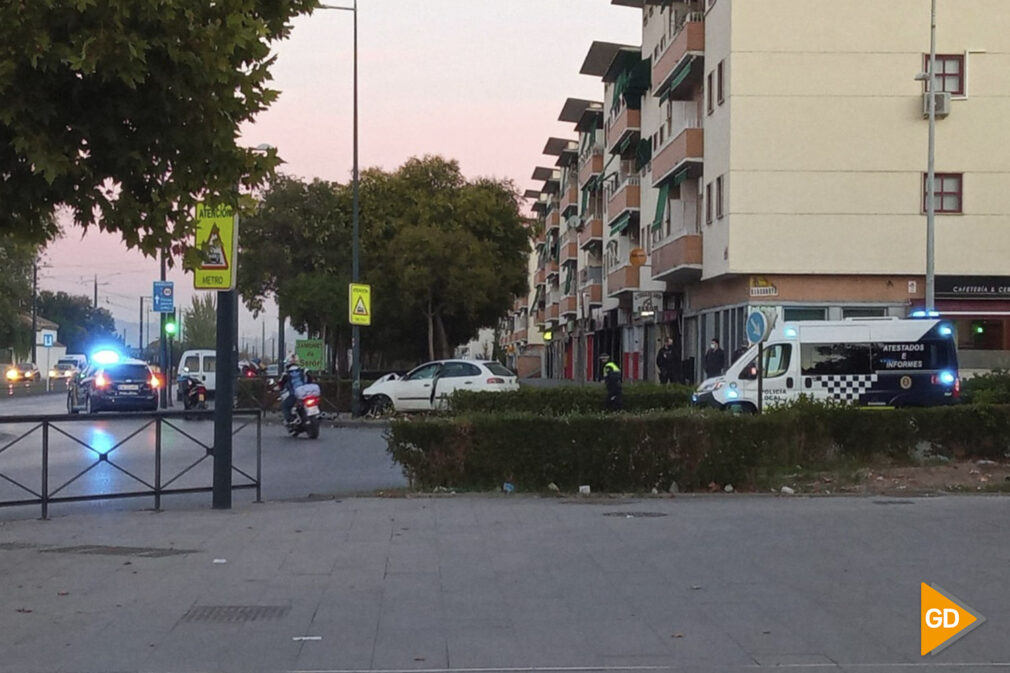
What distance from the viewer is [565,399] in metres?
26.0

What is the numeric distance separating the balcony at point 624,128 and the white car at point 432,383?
24251mm

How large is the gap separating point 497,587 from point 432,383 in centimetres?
2365

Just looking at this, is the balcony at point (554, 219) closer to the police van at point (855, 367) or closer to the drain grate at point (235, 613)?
the police van at point (855, 367)

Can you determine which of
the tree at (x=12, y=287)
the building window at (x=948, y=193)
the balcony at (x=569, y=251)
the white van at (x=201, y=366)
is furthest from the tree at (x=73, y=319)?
the building window at (x=948, y=193)

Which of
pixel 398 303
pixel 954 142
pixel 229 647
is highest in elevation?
pixel 954 142

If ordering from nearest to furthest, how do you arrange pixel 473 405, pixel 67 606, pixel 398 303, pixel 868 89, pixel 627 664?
pixel 627 664
pixel 67 606
pixel 473 405
pixel 868 89
pixel 398 303

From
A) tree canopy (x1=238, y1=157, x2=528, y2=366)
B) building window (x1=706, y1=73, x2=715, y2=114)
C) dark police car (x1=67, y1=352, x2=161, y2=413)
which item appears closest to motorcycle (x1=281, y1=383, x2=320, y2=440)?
dark police car (x1=67, y1=352, x2=161, y2=413)

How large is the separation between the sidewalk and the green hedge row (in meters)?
11.2

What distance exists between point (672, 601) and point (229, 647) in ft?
9.36

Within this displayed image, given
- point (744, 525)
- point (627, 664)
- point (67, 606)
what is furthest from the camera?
point (744, 525)

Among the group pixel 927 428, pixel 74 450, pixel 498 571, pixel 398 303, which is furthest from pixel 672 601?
pixel 398 303

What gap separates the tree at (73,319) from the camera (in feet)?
471

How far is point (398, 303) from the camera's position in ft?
188

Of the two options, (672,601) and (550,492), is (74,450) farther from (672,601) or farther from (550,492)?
(672,601)
